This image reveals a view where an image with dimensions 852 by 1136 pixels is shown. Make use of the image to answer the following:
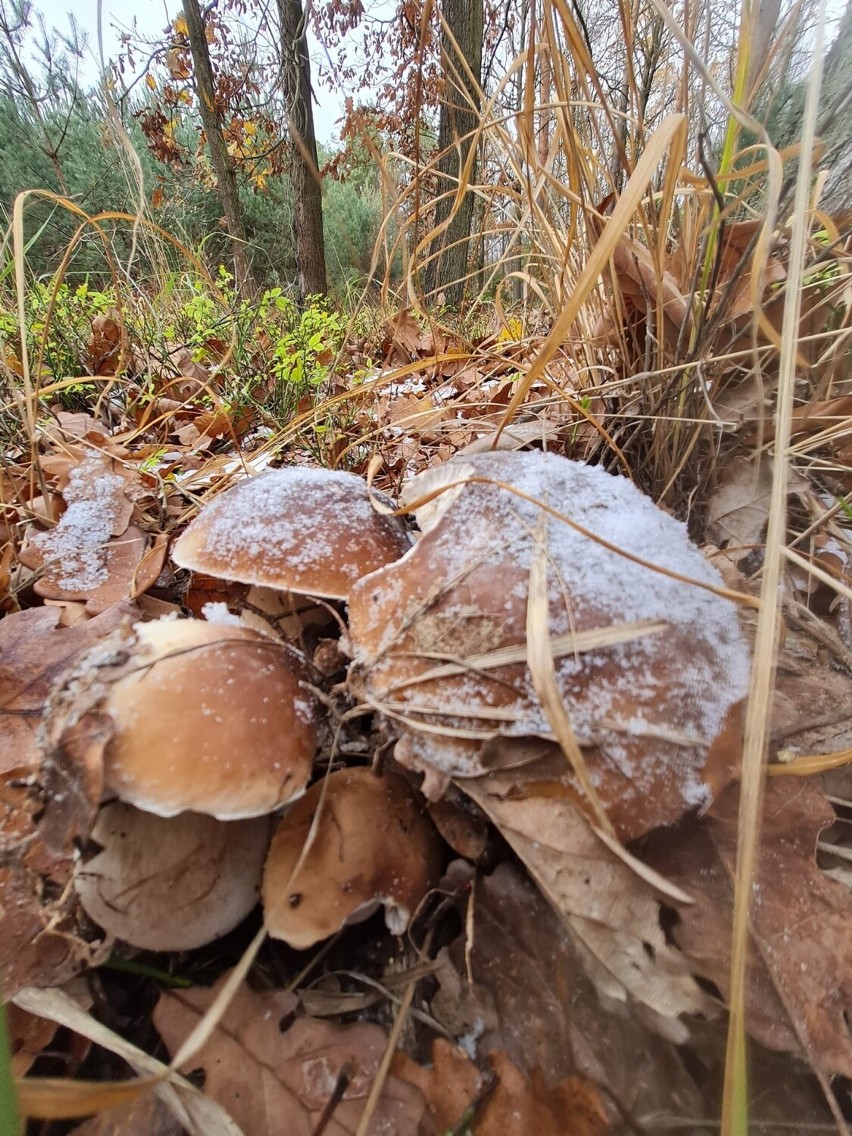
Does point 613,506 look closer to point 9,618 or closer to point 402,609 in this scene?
point 402,609

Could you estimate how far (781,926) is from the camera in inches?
32.0

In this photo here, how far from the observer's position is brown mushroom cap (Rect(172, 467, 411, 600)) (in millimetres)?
1039

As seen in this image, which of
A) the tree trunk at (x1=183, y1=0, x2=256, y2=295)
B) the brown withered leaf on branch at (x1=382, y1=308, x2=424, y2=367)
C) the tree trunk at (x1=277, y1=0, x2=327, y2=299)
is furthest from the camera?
the tree trunk at (x1=183, y1=0, x2=256, y2=295)

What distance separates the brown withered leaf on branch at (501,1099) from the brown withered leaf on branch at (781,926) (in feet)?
0.74

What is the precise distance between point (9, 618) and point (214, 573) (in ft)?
1.59

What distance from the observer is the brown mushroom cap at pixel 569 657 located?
774 millimetres

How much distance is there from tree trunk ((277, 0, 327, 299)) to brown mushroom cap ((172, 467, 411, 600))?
197 inches

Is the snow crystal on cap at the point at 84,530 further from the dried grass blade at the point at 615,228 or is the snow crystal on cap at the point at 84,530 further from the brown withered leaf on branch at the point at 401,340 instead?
the brown withered leaf on branch at the point at 401,340

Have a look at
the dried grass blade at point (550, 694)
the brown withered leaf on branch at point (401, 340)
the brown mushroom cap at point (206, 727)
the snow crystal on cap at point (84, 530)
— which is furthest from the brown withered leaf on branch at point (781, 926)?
the brown withered leaf on branch at point (401, 340)

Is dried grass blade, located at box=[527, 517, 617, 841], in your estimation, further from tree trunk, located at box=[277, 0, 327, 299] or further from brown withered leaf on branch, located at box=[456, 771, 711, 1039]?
tree trunk, located at box=[277, 0, 327, 299]

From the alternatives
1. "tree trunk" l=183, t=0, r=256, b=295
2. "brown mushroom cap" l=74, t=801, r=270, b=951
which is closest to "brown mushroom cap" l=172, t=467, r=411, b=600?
"brown mushroom cap" l=74, t=801, r=270, b=951

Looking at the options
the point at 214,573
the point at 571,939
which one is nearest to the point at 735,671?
the point at 571,939

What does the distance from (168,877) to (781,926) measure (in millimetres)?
845

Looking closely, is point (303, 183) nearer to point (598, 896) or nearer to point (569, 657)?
point (569, 657)
